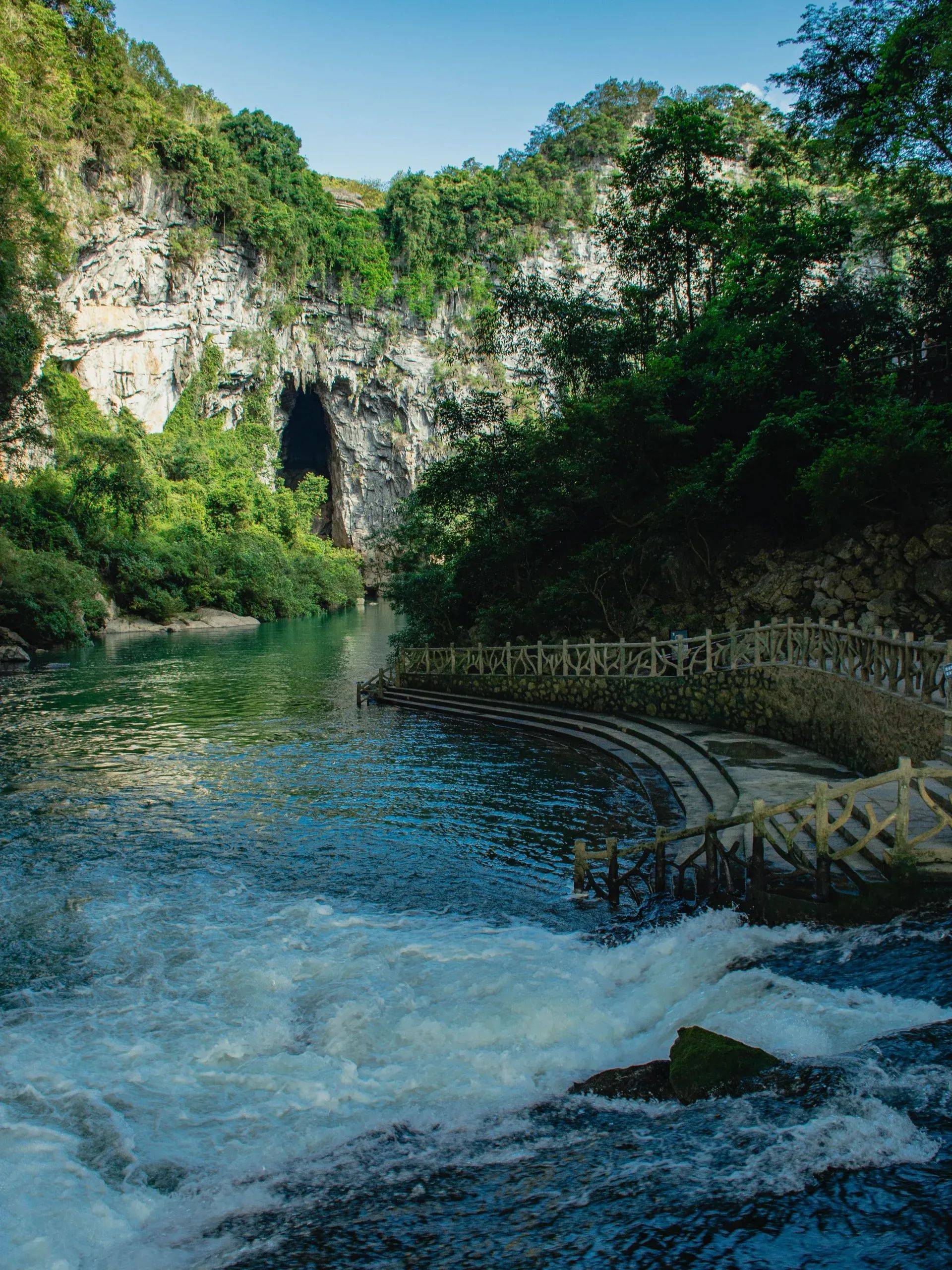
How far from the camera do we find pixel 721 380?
22016mm

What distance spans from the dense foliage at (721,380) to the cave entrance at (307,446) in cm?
5660

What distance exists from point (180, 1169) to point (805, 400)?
20.7 meters

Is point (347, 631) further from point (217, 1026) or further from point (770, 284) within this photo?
point (217, 1026)

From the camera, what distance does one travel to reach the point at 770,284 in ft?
75.5

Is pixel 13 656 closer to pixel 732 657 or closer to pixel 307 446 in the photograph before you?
pixel 732 657

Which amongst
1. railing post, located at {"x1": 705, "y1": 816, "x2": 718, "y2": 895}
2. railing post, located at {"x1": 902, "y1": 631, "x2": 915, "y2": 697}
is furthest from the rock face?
railing post, located at {"x1": 705, "y1": 816, "x2": 718, "y2": 895}

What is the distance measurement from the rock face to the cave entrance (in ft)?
3.47

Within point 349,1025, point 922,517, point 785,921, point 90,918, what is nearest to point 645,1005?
point 785,921

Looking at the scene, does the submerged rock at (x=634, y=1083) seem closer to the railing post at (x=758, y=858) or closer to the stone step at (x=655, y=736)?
the railing post at (x=758, y=858)

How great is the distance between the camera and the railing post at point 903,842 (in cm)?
692

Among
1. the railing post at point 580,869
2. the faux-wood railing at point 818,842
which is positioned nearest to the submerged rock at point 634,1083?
the faux-wood railing at point 818,842

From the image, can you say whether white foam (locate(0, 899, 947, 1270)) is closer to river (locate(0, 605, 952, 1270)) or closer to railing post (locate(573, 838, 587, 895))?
river (locate(0, 605, 952, 1270))

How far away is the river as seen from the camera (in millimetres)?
Answer: 4156

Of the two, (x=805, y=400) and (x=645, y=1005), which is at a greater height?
(x=805, y=400)
